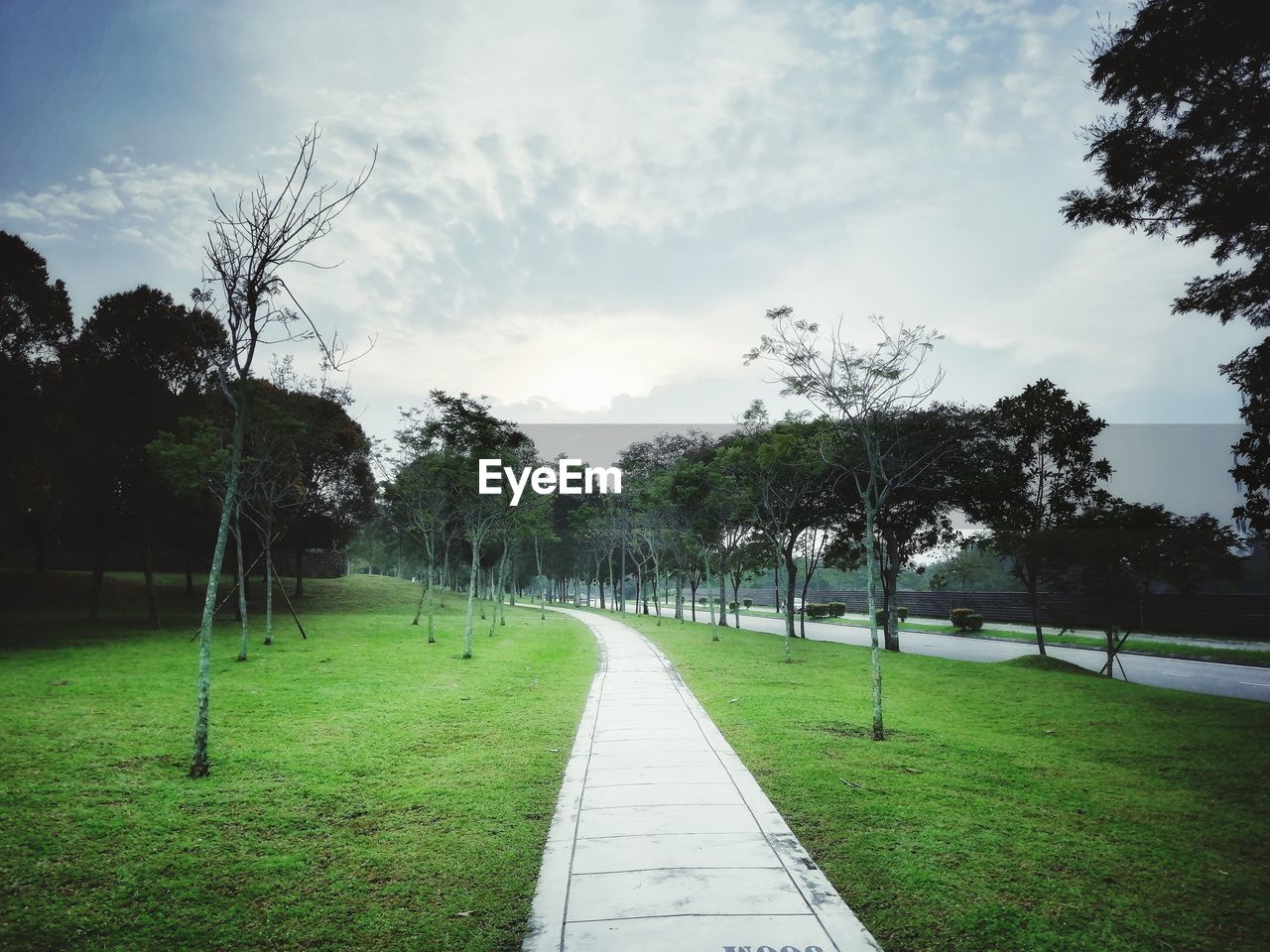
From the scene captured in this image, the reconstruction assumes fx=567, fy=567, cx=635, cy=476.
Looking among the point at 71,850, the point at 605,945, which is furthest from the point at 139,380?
the point at 605,945

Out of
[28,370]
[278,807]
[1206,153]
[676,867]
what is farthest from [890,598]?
[28,370]

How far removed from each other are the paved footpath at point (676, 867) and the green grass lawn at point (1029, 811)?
0.35 metres

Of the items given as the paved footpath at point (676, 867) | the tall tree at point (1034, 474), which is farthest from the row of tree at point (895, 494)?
the paved footpath at point (676, 867)

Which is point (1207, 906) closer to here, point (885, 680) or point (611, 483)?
point (885, 680)

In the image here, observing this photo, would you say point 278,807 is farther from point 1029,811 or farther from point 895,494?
point 895,494

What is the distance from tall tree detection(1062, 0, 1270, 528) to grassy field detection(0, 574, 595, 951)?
1400cm

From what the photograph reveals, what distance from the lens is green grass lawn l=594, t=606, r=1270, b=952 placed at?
13.6ft

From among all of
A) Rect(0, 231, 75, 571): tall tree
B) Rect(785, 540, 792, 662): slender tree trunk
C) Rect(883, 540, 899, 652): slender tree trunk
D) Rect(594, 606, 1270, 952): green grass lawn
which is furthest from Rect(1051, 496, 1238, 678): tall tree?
Rect(0, 231, 75, 571): tall tree

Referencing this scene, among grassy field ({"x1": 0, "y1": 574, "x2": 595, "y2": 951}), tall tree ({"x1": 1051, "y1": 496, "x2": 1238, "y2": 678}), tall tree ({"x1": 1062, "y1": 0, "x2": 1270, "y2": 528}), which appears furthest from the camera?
tall tree ({"x1": 1051, "y1": 496, "x2": 1238, "y2": 678})

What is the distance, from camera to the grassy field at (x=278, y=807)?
414 cm

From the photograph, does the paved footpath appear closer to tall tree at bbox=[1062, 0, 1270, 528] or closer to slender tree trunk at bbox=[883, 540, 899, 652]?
tall tree at bbox=[1062, 0, 1270, 528]

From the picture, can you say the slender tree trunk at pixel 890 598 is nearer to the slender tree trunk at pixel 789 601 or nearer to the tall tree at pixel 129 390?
the slender tree trunk at pixel 789 601

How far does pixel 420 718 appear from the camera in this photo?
1040 centimetres

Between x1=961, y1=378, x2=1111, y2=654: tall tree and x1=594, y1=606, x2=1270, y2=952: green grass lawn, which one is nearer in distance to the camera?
x1=594, y1=606, x2=1270, y2=952: green grass lawn
